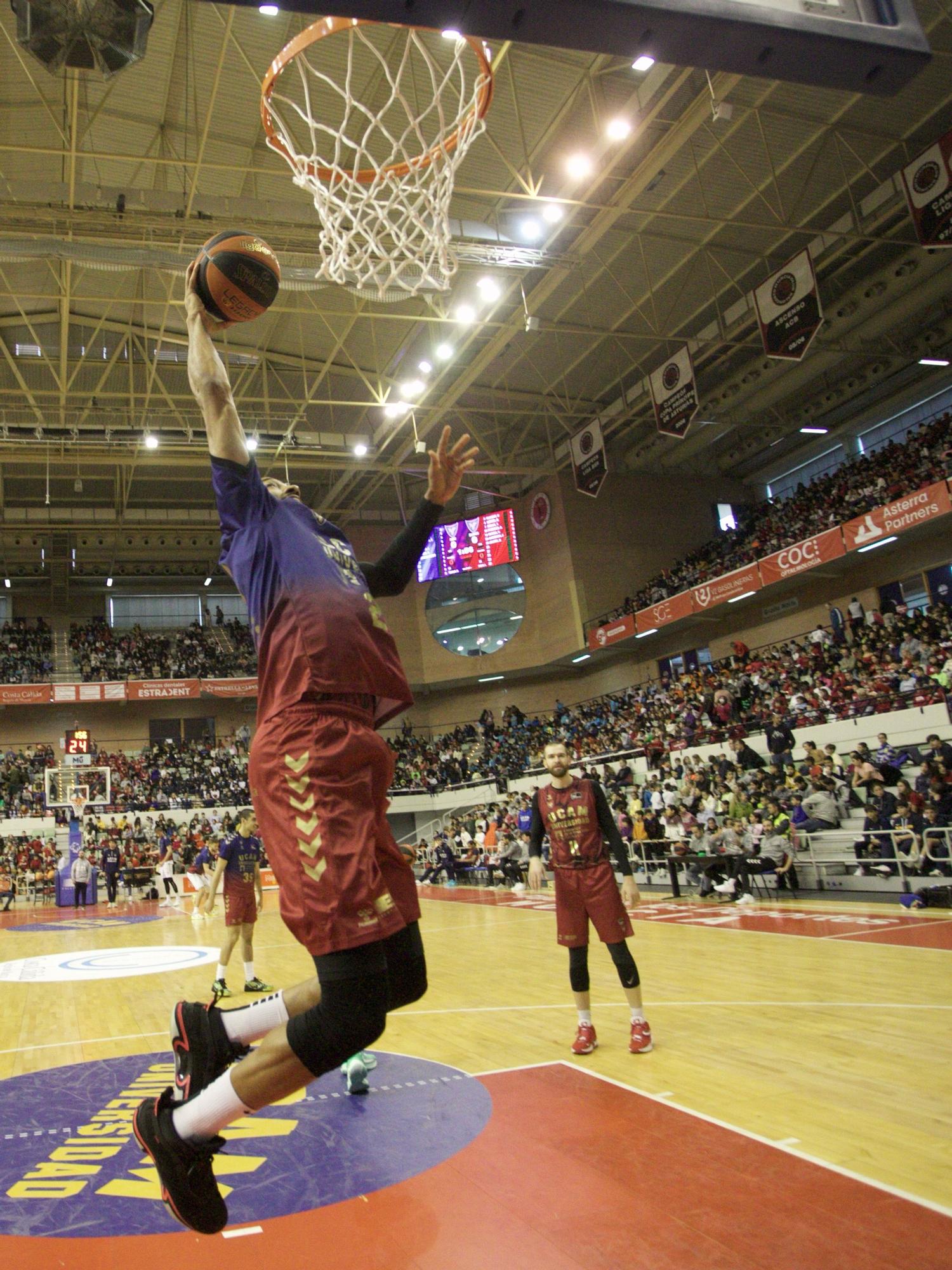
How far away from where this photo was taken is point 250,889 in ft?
26.6

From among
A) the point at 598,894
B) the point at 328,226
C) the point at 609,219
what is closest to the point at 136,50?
the point at 328,226

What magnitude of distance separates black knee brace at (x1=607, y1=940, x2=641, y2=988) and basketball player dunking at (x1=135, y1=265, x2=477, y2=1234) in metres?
2.88

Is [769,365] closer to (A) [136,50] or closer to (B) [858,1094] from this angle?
(A) [136,50]

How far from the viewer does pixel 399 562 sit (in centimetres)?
316

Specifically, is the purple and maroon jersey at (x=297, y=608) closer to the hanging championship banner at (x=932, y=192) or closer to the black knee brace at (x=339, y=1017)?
the black knee brace at (x=339, y=1017)

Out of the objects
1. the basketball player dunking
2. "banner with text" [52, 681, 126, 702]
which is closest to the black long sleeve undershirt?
the basketball player dunking

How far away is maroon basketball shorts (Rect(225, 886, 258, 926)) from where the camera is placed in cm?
803

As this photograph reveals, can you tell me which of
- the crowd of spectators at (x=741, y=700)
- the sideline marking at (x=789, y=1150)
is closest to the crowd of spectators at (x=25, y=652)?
the crowd of spectators at (x=741, y=700)

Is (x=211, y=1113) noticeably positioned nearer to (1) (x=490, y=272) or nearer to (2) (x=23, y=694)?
(1) (x=490, y=272)

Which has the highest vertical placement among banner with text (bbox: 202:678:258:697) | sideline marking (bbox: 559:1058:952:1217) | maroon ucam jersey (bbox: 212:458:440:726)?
banner with text (bbox: 202:678:258:697)

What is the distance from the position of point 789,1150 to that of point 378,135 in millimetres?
17915

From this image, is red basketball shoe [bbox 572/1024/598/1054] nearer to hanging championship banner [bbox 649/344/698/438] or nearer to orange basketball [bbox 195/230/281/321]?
orange basketball [bbox 195/230/281/321]

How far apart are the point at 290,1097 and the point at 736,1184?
91.3 inches

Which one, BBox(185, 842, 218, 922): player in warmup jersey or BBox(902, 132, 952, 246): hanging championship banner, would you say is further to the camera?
BBox(185, 842, 218, 922): player in warmup jersey
